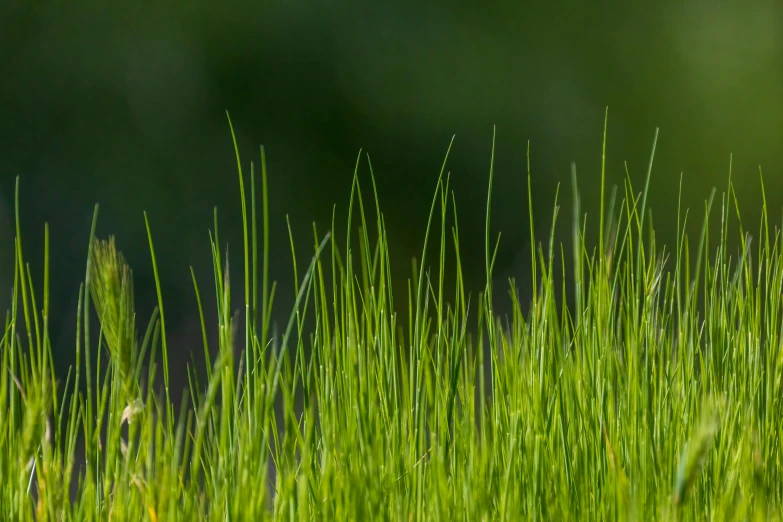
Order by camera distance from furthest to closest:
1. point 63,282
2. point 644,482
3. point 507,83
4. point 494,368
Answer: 1. point 507,83
2. point 63,282
3. point 494,368
4. point 644,482

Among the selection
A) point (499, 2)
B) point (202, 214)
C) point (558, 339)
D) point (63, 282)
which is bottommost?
point (63, 282)

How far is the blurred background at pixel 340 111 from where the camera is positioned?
4020 millimetres

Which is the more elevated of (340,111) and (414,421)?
(414,421)

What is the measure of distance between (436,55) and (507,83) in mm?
346

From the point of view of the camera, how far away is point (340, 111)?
4.28 m

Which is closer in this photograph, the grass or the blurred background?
the grass

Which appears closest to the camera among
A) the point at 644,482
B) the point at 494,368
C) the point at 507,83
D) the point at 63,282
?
the point at 644,482

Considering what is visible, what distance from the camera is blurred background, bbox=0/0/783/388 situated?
4020 mm

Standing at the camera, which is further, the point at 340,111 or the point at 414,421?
the point at 340,111

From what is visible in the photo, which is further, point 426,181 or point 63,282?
point 426,181

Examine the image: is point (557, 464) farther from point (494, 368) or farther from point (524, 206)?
point (524, 206)

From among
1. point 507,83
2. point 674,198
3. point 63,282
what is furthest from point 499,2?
point 63,282

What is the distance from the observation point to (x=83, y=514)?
2.63ft

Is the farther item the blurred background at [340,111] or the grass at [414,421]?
the blurred background at [340,111]
